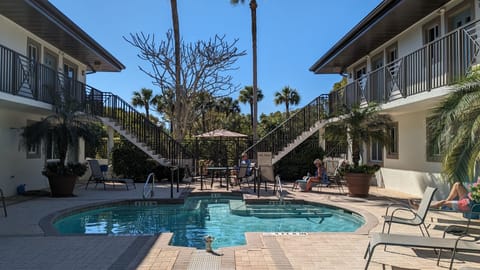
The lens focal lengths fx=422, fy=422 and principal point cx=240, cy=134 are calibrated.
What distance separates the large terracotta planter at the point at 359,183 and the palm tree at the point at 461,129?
580cm

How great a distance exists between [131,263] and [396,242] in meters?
3.25

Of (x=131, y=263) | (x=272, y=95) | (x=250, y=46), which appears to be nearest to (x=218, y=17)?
(x=250, y=46)

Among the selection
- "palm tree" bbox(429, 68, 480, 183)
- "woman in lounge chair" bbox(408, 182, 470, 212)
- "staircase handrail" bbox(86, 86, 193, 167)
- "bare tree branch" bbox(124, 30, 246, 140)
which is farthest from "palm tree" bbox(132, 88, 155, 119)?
"palm tree" bbox(429, 68, 480, 183)

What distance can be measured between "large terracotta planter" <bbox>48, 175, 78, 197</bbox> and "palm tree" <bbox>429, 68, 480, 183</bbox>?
1016cm

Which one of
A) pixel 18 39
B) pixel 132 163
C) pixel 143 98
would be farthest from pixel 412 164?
pixel 143 98

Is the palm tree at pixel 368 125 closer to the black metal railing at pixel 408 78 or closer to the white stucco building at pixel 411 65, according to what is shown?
the white stucco building at pixel 411 65

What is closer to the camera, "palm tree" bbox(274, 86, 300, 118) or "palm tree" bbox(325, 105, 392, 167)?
"palm tree" bbox(325, 105, 392, 167)

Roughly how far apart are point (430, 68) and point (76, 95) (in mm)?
11913

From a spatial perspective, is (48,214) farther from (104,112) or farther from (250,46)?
(250,46)

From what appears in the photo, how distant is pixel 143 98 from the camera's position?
45.2 meters

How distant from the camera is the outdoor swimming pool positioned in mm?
8797

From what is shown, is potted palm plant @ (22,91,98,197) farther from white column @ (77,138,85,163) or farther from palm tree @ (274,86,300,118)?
palm tree @ (274,86,300,118)

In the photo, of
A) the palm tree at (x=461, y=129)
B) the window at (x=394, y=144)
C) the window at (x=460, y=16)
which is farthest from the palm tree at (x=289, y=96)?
the palm tree at (x=461, y=129)

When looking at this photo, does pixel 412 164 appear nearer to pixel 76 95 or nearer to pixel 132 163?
pixel 132 163
